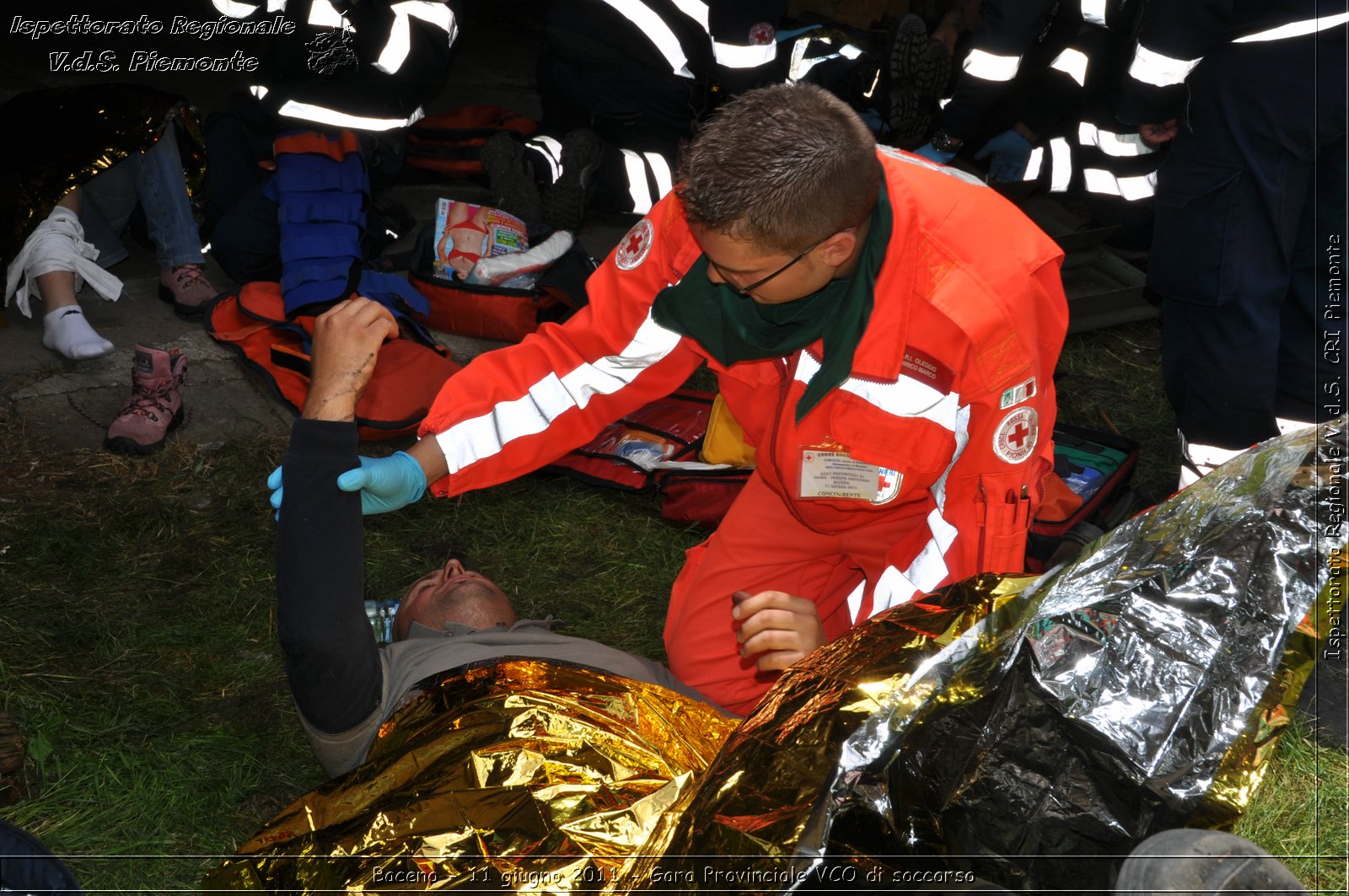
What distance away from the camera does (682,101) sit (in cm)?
491

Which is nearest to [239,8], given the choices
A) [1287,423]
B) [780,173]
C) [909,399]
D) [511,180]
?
[511,180]

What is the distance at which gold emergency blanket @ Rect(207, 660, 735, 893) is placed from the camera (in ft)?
5.36

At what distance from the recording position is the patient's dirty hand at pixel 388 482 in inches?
75.9

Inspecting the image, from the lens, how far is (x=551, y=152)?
4594mm

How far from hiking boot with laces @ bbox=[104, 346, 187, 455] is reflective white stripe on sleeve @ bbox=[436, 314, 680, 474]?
1603 millimetres

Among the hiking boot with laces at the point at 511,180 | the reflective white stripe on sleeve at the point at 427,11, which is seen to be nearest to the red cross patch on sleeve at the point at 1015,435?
the hiking boot with laces at the point at 511,180

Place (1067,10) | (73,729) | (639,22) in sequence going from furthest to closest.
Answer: (1067,10)
(639,22)
(73,729)

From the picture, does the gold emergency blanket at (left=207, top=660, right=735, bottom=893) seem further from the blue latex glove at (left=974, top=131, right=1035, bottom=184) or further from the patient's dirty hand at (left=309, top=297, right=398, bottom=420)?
the blue latex glove at (left=974, top=131, right=1035, bottom=184)

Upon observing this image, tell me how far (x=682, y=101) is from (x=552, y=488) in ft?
7.43

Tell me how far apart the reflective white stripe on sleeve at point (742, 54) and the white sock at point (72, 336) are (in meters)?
2.59

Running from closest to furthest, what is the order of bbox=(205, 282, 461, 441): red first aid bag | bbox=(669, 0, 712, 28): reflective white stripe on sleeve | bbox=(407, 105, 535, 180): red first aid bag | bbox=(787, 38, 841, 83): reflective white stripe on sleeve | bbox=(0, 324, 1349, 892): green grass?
bbox=(0, 324, 1349, 892): green grass < bbox=(205, 282, 461, 441): red first aid bag < bbox=(669, 0, 712, 28): reflective white stripe on sleeve < bbox=(407, 105, 535, 180): red first aid bag < bbox=(787, 38, 841, 83): reflective white stripe on sleeve

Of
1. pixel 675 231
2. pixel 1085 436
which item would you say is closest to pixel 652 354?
pixel 675 231

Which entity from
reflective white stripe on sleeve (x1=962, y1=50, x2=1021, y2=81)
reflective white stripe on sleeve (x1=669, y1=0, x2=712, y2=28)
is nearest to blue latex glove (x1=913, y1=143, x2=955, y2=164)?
reflective white stripe on sleeve (x1=962, y1=50, x2=1021, y2=81)

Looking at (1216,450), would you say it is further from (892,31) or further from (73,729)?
(73,729)
